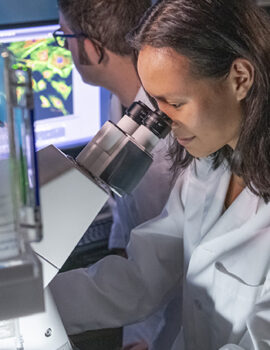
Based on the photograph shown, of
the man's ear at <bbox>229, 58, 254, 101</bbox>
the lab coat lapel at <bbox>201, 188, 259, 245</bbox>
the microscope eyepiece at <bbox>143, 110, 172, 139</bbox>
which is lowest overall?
the lab coat lapel at <bbox>201, 188, 259, 245</bbox>

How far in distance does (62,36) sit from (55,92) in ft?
0.64

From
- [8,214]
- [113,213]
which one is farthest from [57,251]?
[113,213]

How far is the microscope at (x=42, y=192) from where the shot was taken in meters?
0.80

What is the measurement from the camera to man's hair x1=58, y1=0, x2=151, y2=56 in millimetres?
1632

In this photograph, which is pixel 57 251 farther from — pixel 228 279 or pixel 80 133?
pixel 80 133

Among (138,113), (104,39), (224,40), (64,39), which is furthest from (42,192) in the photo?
(64,39)

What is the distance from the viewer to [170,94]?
1156 millimetres

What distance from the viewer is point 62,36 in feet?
5.66

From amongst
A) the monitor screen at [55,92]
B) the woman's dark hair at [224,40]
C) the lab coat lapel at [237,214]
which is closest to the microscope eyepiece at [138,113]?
the woman's dark hair at [224,40]

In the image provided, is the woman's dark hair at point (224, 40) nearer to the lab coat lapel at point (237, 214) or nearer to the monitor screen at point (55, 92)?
the lab coat lapel at point (237, 214)

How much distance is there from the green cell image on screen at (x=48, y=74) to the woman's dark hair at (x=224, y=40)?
652 millimetres

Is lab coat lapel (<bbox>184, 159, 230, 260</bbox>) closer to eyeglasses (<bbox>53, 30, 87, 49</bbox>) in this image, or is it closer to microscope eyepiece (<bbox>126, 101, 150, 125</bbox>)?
microscope eyepiece (<bbox>126, 101, 150, 125</bbox>)

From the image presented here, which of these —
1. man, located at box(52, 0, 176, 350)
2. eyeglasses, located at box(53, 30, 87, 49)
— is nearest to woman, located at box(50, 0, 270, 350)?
man, located at box(52, 0, 176, 350)

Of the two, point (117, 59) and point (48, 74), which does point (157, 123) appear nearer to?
point (117, 59)
